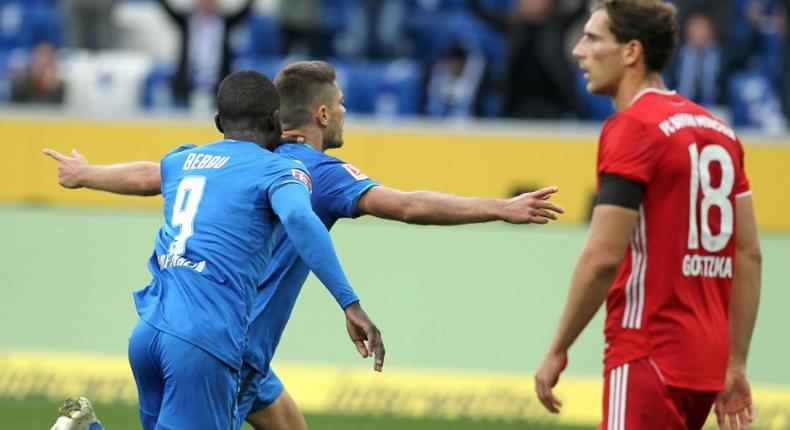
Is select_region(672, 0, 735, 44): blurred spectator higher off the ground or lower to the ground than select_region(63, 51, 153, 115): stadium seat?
higher

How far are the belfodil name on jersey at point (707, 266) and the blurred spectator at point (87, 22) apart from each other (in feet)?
43.0

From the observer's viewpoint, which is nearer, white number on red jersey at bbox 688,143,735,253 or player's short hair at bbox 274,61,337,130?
white number on red jersey at bbox 688,143,735,253

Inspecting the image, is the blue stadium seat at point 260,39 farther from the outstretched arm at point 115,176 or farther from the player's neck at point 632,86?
the player's neck at point 632,86

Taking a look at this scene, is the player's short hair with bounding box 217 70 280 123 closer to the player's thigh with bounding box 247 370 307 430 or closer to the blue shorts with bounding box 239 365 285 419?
the blue shorts with bounding box 239 365 285 419

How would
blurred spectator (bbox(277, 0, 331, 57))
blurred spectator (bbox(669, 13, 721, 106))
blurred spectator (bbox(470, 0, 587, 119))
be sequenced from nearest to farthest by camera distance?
1. blurred spectator (bbox(669, 13, 721, 106))
2. blurred spectator (bbox(470, 0, 587, 119))
3. blurred spectator (bbox(277, 0, 331, 57))

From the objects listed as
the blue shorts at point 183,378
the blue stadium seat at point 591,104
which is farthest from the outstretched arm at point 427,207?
the blue stadium seat at point 591,104

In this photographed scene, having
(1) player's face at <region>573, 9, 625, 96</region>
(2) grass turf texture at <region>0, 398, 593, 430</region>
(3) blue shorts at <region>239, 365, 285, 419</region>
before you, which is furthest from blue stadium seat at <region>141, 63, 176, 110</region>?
(1) player's face at <region>573, 9, 625, 96</region>

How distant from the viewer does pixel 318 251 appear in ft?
18.5

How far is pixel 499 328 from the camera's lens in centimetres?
1238

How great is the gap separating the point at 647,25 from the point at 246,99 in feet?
5.45

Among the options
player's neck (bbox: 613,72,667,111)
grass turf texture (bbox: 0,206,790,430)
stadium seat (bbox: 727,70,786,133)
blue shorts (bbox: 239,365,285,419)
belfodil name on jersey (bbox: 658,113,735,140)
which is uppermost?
player's neck (bbox: 613,72,667,111)

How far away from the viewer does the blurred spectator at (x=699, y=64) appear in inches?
583

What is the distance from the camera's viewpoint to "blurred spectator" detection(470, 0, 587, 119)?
15031 millimetres

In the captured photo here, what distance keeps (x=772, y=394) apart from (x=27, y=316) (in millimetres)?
6259
